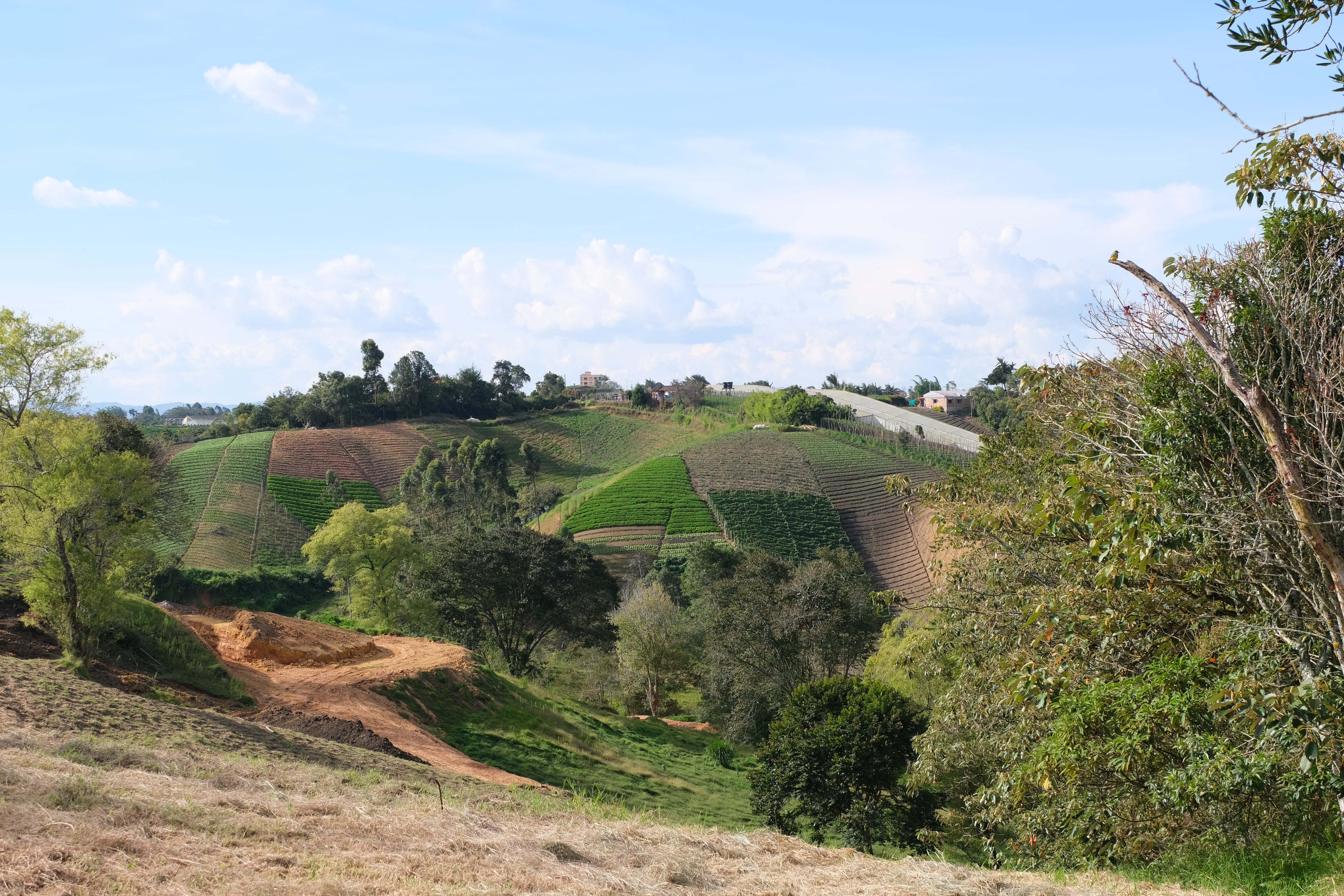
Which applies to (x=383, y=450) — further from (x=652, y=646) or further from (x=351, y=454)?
(x=652, y=646)

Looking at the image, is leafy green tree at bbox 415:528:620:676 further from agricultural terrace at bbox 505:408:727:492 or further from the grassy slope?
agricultural terrace at bbox 505:408:727:492

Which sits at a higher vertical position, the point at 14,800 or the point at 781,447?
the point at 781,447

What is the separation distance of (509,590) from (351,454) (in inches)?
1801

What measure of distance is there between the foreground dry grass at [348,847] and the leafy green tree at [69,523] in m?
8.44

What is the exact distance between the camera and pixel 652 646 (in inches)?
1420

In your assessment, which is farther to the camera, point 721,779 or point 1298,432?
point 721,779

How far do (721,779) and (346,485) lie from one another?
52314mm

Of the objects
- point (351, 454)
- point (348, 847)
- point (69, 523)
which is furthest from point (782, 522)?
point (348, 847)

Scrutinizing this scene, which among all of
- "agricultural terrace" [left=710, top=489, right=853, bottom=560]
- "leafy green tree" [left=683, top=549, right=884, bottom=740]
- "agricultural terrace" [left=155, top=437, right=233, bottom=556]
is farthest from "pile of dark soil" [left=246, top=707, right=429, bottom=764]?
"agricultural terrace" [left=710, top=489, right=853, bottom=560]

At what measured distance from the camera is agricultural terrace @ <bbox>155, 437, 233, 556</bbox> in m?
42.7

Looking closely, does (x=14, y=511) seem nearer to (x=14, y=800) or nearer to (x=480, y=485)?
(x=14, y=800)

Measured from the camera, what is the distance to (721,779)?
79.7 feet

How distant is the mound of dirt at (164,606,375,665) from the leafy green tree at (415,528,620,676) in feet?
27.8

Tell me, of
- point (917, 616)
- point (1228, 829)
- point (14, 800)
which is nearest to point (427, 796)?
point (14, 800)
